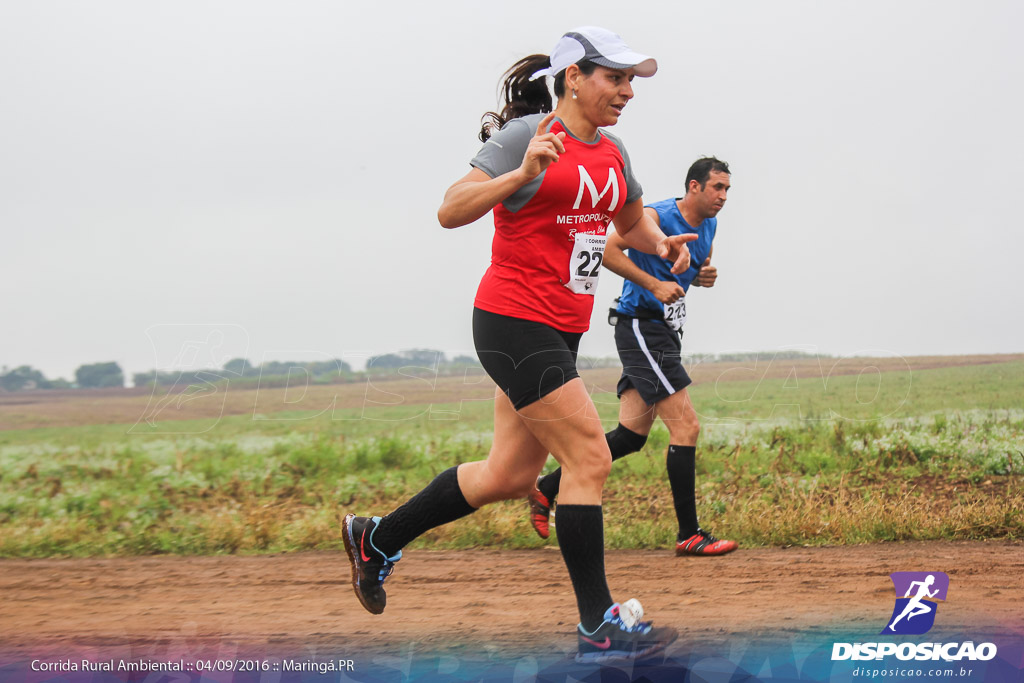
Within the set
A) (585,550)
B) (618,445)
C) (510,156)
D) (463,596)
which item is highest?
(510,156)

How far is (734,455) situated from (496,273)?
4372 mm

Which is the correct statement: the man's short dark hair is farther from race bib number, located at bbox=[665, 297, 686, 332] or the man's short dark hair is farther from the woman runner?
the woman runner

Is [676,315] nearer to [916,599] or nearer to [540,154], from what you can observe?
[916,599]

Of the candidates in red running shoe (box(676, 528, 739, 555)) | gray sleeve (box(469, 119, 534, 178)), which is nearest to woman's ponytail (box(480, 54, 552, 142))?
gray sleeve (box(469, 119, 534, 178))

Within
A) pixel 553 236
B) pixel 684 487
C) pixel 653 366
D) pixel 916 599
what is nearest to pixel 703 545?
pixel 684 487

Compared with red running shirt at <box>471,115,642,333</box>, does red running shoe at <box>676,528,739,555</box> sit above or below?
below

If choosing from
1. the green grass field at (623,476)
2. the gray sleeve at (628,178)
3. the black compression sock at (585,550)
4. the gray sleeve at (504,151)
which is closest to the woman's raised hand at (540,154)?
the gray sleeve at (504,151)

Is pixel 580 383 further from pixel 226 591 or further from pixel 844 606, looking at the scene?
pixel 226 591

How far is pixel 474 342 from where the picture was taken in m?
3.31

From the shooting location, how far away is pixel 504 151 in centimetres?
312

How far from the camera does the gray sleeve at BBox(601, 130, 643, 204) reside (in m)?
3.44

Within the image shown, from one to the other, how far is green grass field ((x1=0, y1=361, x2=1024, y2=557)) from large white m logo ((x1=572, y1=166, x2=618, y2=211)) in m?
2.88

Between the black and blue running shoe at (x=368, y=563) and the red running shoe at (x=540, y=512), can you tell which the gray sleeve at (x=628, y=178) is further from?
the red running shoe at (x=540, y=512)

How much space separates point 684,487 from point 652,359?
78 centimetres
